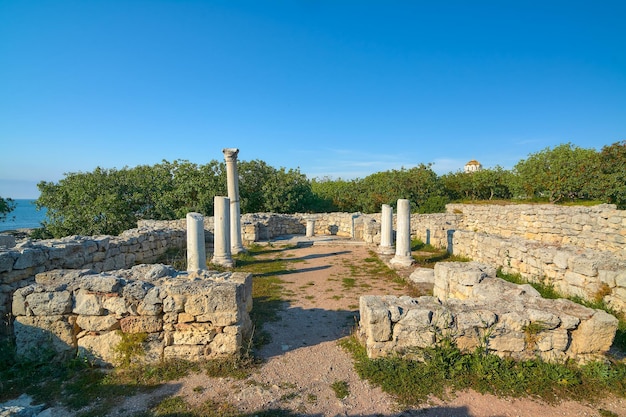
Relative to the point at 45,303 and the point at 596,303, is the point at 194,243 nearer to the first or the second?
the point at 45,303

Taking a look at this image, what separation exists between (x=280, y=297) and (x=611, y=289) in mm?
7263

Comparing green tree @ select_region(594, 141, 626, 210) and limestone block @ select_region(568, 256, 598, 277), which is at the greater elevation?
green tree @ select_region(594, 141, 626, 210)

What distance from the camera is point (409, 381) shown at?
421 cm

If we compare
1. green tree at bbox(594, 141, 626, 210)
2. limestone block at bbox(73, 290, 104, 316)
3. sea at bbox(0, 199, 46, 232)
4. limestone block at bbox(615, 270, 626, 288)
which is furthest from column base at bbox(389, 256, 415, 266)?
sea at bbox(0, 199, 46, 232)

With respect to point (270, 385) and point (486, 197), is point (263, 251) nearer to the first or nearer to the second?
point (270, 385)

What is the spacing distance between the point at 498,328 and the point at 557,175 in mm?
32880

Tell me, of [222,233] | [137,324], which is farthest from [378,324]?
[222,233]

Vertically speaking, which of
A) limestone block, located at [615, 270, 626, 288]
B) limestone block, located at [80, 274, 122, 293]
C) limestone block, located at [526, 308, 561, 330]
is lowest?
limestone block, located at [526, 308, 561, 330]

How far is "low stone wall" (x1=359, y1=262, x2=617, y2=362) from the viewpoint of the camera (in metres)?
4.46

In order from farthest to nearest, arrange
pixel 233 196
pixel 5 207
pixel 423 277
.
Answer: pixel 5 207 < pixel 233 196 < pixel 423 277

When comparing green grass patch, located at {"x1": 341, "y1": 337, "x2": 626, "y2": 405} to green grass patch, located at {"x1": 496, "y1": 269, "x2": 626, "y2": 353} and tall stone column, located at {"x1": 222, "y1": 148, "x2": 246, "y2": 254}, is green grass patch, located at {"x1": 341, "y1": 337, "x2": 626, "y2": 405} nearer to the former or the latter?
green grass patch, located at {"x1": 496, "y1": 269, "x2": 626, "y2": 353}

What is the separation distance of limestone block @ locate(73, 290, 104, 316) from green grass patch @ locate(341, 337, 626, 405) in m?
3.99

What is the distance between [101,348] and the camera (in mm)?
4641

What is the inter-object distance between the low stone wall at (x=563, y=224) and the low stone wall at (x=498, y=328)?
20.1 feet
